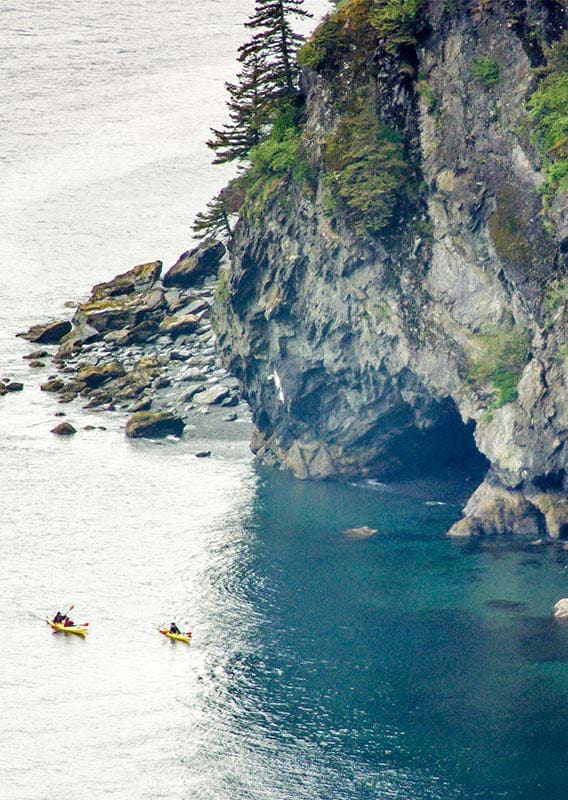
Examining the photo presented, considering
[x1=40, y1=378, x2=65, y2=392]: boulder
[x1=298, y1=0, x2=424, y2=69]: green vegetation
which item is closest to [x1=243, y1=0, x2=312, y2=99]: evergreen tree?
[x1=298, y1=0, x2=424, y2=69]: green vegetation

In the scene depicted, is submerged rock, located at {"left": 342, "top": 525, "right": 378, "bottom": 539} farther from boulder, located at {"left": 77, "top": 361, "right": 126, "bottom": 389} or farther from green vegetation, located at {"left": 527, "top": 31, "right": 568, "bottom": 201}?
boulder, located at {"left": 77, "top": 361, "right": 126, "bottom": 389}

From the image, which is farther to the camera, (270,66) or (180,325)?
(180,325)

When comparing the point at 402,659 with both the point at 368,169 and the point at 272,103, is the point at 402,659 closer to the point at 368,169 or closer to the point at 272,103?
the point at 368,169

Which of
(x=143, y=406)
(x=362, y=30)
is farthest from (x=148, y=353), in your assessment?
(x=362, y=30)

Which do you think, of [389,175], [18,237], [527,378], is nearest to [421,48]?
[389,175]

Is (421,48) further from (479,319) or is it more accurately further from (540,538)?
(540,538)

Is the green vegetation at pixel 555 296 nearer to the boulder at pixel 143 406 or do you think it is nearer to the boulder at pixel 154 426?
the boulder at pixel 154 426

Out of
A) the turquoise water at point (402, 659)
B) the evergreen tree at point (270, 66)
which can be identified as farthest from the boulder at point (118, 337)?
the turquoise water at point (402, 659)
